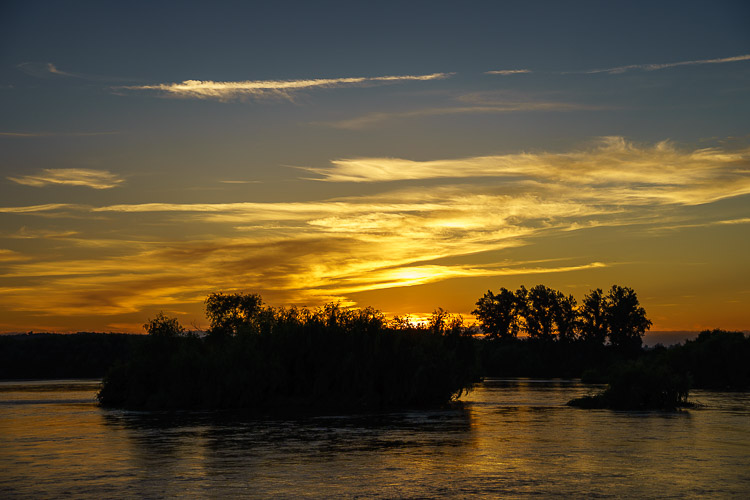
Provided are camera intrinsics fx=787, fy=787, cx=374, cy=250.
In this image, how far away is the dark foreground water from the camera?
26.2 metres

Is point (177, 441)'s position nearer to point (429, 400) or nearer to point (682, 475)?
point (682, 475)

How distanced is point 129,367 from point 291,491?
5181 centimetres

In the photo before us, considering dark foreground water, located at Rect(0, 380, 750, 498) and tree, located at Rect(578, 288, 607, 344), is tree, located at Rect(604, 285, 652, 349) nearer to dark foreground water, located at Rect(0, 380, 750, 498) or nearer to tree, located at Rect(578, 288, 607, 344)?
tree, located at Rect(578, 288, 607, 344)

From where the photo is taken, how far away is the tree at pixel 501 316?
615ft

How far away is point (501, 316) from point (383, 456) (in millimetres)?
156748

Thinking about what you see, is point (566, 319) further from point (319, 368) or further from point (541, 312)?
point (319, 368)

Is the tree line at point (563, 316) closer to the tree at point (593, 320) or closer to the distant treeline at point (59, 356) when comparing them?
the tree at point (593, 320)

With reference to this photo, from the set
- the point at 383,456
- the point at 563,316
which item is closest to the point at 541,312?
the point at 563,316

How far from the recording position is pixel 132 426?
5159 centimetres

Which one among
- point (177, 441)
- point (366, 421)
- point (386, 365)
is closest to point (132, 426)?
point (177, 441)

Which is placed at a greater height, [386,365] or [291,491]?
[386,365]

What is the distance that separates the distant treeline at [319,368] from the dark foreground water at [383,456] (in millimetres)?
8908

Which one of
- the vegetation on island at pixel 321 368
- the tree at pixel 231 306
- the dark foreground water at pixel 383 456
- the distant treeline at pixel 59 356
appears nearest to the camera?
the dark foreground water at pixel 383 456

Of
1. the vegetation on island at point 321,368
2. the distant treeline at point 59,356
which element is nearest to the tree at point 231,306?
the vegetation on island at point 321,368
